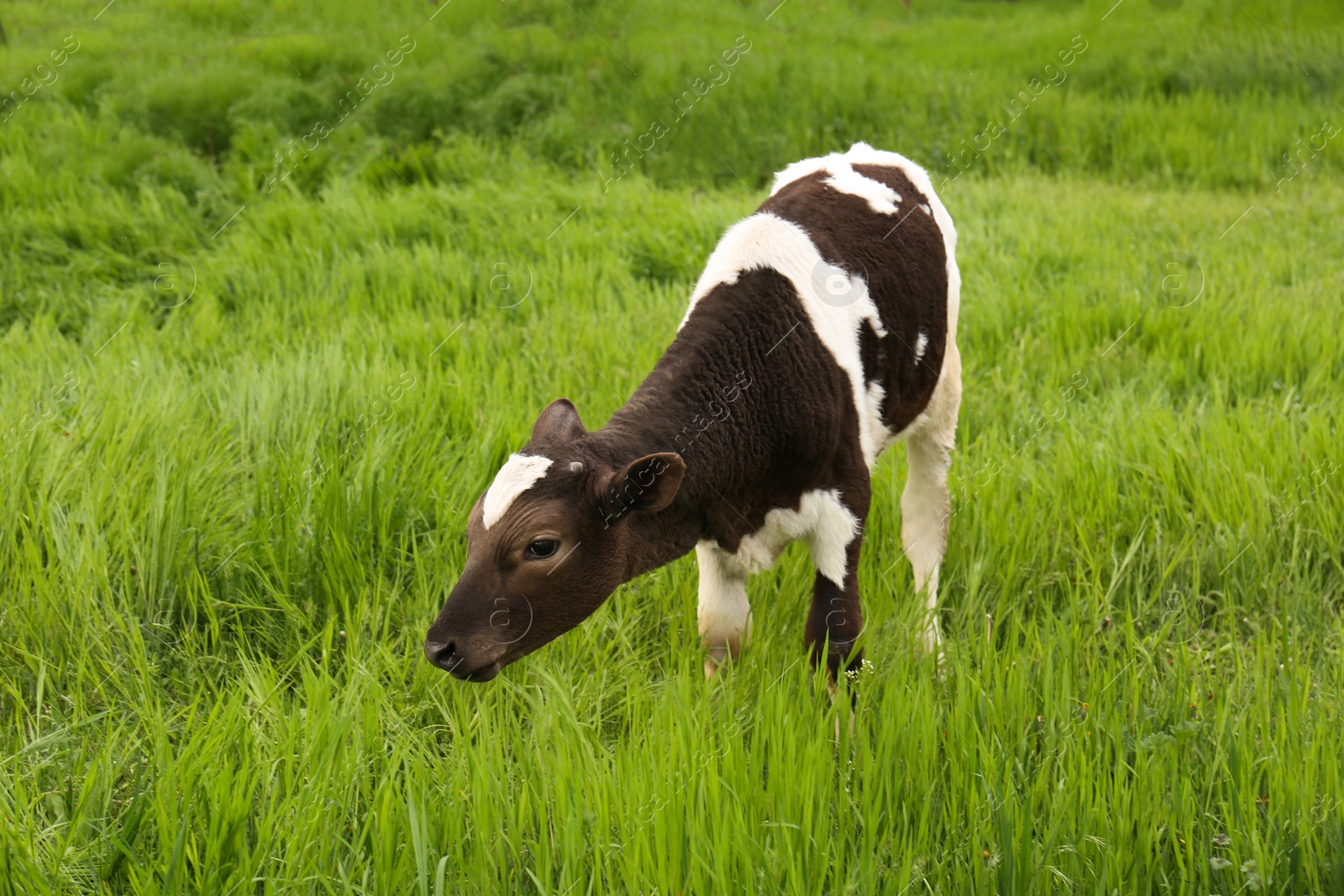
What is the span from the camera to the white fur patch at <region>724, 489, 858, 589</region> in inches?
125

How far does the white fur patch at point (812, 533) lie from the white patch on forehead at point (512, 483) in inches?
32.4

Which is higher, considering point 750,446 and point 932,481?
point 750,446

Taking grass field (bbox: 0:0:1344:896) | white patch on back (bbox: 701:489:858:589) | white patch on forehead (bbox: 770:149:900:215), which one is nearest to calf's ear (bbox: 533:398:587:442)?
white patch on back (bbox: 701:489:858:589)

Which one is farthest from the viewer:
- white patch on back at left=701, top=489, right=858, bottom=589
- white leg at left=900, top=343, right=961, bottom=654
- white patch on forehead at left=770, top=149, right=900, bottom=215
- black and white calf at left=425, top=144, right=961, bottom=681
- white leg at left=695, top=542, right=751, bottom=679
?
white leg at left=900, top=343, right=961, bottom=654

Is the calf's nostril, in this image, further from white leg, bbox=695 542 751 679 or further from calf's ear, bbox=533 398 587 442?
white leg, bbox=695 542 751 679

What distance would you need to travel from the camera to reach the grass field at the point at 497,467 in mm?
2480

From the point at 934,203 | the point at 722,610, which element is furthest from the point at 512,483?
the point at 934,203

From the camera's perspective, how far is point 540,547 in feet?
8.47

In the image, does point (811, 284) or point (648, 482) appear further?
point (811, 284)

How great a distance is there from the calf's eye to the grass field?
0.49 m

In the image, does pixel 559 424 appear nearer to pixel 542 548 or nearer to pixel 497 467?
pixel 542 548

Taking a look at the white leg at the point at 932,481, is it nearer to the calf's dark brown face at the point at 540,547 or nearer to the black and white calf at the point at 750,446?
the black and white calf at the point at 750,446

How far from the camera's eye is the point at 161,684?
3.23m

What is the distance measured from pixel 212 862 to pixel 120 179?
6.91 metres
